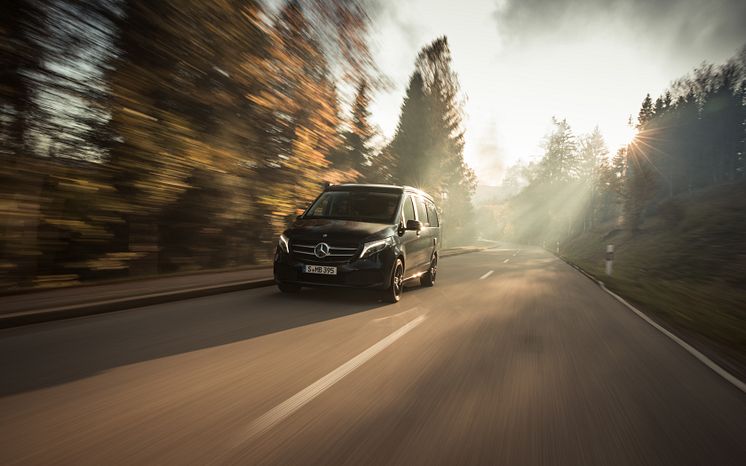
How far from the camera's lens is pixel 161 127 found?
7.88 metres

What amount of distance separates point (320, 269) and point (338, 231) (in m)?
0.70

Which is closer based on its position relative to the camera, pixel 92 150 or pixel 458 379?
pixel 458 379

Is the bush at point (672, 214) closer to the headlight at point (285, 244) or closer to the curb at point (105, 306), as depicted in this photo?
the headlight at point (285, 244)

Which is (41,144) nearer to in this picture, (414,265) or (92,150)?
(92,150)

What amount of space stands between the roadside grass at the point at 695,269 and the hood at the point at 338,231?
15.1ft

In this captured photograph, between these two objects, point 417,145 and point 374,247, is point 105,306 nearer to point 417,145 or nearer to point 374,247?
point 374,247

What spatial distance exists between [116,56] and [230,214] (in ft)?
13.3

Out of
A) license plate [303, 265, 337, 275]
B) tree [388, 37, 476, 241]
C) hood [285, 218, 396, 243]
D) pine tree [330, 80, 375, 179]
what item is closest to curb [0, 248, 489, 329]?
hood [285, 218, 396, 243]

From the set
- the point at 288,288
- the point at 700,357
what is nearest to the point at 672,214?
the point at 700,357

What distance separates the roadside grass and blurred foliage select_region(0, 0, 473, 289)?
27.3 ft

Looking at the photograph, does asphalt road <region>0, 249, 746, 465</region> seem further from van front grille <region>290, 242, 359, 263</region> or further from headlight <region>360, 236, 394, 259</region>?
headlight <region>360, 236, 394, 259</region>

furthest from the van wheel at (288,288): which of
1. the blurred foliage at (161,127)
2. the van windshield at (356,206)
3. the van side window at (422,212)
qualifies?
the van side window at (422,212)

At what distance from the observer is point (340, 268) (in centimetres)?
735

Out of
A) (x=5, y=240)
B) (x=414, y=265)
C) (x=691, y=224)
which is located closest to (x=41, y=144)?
(x=5, y=240)
